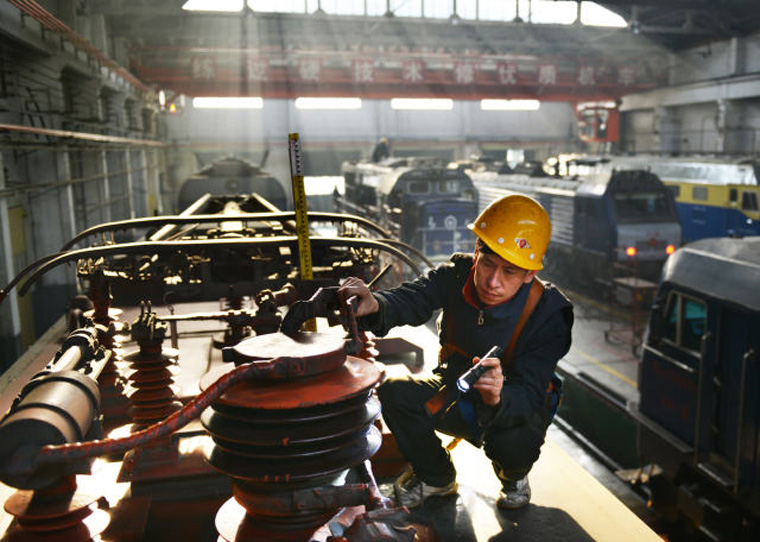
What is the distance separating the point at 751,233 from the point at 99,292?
590 inches

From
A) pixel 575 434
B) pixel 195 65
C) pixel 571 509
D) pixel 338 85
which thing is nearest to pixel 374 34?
pixel 338 85

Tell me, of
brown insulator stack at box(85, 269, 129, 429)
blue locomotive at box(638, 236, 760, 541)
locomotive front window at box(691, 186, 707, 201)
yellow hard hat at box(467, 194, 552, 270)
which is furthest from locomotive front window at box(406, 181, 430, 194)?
yellow hard hat at box(467, 194, 552, 270)

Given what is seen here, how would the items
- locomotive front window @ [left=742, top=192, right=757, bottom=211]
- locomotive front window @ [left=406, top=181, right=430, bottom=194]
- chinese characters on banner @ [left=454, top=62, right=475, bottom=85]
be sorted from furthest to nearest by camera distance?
chinese characters on banner @ [left=454, top=62, right=475, bottom=85]
locomotive front window @ [left=406, top=181, right=430, bottom=194]
locomotive front window @ [left=742, top=192, right=757, bottom=211]

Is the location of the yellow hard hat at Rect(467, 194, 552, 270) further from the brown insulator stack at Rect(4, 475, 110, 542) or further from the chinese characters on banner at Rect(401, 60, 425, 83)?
the chinese characters on banner at Rect(401, 60, 425, 83)

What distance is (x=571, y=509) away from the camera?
10.3 ft

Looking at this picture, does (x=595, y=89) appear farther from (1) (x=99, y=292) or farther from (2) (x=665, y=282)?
(1) (x=99, y=292)

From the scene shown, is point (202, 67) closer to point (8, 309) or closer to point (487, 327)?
point (8, 309)

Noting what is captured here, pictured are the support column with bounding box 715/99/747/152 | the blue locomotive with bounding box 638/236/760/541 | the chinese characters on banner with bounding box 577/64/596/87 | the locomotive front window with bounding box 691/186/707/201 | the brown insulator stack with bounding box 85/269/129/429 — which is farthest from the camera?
the chinese characters on banner with bounding box 577/64/596/87

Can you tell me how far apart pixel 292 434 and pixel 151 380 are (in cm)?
157

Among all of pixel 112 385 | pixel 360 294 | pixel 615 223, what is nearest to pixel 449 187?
pixel 615 223

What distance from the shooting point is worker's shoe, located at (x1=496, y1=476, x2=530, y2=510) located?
10.3 feet

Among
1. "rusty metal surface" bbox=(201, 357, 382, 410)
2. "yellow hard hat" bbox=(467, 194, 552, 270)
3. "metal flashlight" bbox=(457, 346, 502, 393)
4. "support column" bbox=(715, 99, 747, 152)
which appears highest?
"support column" bbox=(715, 99, 747, 152)

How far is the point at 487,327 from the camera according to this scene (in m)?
2.95

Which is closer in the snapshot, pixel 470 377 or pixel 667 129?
pixel 470 377
